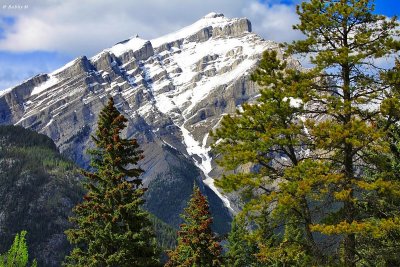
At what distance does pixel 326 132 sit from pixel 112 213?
12.6 metres

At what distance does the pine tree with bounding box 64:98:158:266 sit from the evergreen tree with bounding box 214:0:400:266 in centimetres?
770

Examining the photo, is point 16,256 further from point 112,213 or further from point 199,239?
point 199,239

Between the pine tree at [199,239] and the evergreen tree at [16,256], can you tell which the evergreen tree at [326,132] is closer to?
the evergreen tree at [16,256]

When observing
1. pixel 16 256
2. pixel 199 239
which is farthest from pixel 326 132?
pixel 199 239

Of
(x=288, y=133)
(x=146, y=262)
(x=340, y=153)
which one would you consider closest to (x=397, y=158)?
(x=340, y=153)

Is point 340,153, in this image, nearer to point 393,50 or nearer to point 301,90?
point 301,90

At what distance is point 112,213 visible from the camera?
26938 millimetres

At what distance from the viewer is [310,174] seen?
18891 mm

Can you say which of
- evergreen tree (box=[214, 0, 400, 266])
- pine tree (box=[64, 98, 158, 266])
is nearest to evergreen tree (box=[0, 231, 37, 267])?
evergreen tree (box=[214, 0, 400, 266])

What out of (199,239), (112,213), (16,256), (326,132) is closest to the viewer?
(16,256)

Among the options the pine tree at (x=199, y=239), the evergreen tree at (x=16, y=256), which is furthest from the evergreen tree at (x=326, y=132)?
the pine tree at (x=199, y=239)

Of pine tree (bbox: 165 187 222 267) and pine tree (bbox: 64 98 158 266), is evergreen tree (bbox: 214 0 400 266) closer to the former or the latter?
pine tree (bbox: 64 98 158 266)

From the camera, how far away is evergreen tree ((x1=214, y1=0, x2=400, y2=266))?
18.8m

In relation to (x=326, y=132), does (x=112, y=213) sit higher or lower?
lower
